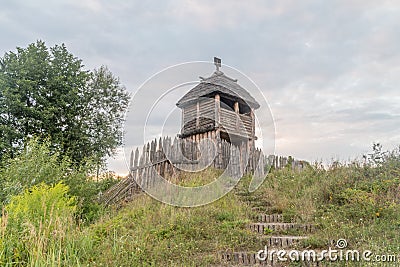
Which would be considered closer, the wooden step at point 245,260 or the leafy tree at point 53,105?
the wooden step at point 245,260

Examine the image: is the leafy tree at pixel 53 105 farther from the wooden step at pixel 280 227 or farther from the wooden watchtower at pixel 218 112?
the wooden step at pixel 280 227

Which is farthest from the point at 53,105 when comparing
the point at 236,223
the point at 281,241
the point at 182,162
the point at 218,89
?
the point at 281,241

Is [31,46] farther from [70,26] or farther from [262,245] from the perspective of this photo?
[262,245]

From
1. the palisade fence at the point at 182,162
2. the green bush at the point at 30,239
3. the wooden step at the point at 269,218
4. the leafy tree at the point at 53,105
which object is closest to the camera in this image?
the green bush at the point at 30,239

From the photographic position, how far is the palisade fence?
31.0 ft

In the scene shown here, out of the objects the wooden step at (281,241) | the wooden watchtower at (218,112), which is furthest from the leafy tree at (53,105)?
the wooden step at (281,241)

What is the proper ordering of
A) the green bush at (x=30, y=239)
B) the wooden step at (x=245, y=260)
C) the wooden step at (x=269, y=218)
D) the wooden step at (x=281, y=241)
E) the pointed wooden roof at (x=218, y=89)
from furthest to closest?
the pointed wooden roof at (x=218, y=89), the wooden step at (x=269, y=218), the wooden step at (x=281, y=241), the wooden step at (x=245, y=260), the green bush at (x=30, y=239)

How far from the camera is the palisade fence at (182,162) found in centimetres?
945

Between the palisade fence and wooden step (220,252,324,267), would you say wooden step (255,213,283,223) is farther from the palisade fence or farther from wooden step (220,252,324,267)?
the palisade fence

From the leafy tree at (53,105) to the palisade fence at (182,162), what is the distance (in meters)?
6.76

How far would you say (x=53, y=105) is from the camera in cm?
1644

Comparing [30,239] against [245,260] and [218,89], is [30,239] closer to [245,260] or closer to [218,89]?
[245,260]

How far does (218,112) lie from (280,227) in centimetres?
905

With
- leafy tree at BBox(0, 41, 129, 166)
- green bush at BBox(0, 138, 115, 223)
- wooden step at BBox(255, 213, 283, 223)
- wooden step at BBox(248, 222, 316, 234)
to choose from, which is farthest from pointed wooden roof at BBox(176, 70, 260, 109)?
wooden step at BBox(248, 222, 316, 234)
